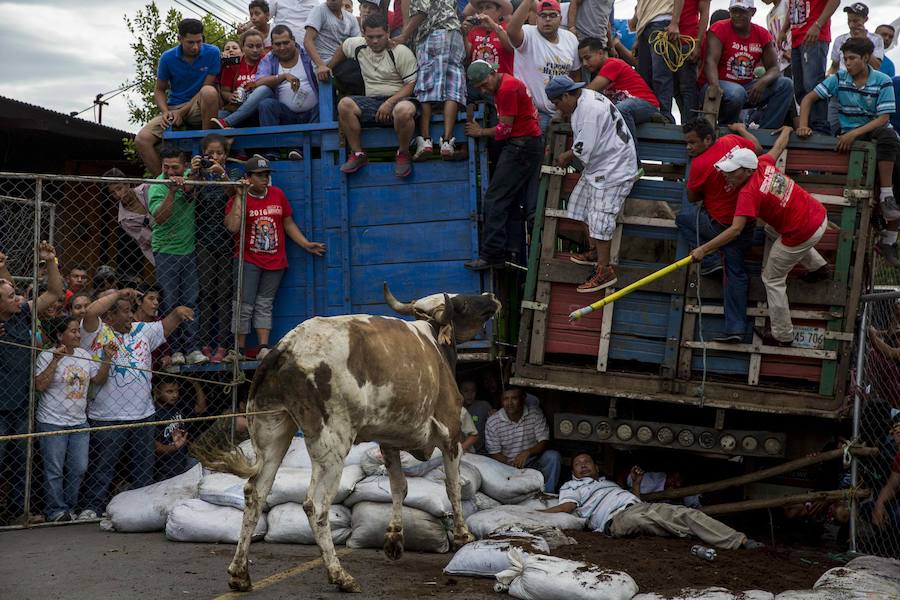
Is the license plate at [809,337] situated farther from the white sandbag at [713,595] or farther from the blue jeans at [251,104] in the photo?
the blue jeans at [251,104]

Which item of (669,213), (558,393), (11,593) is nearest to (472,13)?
(669,213)

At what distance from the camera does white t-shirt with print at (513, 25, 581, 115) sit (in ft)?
36.5

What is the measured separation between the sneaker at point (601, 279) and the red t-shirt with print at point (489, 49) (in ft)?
8.78

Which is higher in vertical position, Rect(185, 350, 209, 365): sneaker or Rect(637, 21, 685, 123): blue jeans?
Rect(637, 21, 685, 123): blue jeans

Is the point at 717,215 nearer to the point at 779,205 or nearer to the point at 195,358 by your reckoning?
the point at 779,205

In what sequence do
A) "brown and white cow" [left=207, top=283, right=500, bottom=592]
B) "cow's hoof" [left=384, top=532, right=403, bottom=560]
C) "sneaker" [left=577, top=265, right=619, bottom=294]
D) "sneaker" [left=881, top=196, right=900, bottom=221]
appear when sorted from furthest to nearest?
1. "sneaker" [left=881, top=196, right=900, bottom=221]
2. "sneaker" [left=577, top=265, right=619, bottom=294]
3. "cow's hoof" [left=384, top=532, right=403, bottom=560]
4. "brown and white cow" [left=207, top=283, right=500, bottom=592]

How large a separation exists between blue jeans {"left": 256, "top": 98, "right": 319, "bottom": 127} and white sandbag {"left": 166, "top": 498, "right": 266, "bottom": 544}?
4.24 m

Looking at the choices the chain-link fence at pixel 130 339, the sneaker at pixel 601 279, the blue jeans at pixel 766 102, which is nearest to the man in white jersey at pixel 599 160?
the sneaker at pixel 601 279

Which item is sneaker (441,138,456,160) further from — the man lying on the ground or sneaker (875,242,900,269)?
sneaker (875,242,900,269)

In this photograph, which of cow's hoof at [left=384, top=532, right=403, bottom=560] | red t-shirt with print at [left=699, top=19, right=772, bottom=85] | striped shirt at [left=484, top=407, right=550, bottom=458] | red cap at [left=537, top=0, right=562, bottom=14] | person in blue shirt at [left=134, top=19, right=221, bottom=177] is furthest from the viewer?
person in blue shirt at [left=134, top=19, right=221, bottom=177]

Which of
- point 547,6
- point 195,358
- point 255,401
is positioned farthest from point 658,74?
point 255,401

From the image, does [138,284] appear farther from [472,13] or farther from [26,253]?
[472,13]

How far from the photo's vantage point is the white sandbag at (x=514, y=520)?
8.85 m

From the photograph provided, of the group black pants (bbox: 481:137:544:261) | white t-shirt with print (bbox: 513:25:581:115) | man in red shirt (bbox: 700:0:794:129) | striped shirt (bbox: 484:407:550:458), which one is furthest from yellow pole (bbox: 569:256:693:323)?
white t-shirt with print (bbox: 513:25:581:115)
